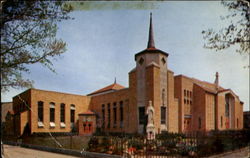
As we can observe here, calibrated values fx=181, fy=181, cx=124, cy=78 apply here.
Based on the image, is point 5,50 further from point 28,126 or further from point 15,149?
point 15,149

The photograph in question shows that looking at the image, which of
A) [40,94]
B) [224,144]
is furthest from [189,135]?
[40,94]

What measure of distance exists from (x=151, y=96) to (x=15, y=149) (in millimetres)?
2636

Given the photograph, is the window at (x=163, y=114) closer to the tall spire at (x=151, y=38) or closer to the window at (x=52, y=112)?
the tall spire at (x=151, y=38)

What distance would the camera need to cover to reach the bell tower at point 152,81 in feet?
7.69

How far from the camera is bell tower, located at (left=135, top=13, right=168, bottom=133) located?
92.2 inches

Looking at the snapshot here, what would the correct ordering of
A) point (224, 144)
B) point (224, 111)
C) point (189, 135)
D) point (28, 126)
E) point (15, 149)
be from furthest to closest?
point (224, 144)
point (189, 135)
point (224, 111)
point (15, 149)
point (28, 126)

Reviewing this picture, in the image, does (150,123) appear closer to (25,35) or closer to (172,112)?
(172,112)

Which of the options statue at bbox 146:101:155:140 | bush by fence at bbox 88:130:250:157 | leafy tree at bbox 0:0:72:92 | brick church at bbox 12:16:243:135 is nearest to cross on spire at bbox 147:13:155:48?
brick church at bbox 12:16:243:135

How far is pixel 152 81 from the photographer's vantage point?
4.05 metres

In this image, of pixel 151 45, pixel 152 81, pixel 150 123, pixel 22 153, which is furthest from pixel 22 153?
pixel 152 81

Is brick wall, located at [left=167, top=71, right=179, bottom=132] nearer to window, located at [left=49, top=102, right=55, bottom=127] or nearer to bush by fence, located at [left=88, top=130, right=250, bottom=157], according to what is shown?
bush by fence, located at [left=88, top=130, right=250, bottom=157]

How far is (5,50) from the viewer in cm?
180

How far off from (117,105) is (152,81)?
50.2 inches

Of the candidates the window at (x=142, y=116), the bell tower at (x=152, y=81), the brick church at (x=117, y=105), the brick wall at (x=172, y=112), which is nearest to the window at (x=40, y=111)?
the brick church at (x=117, y=105)
